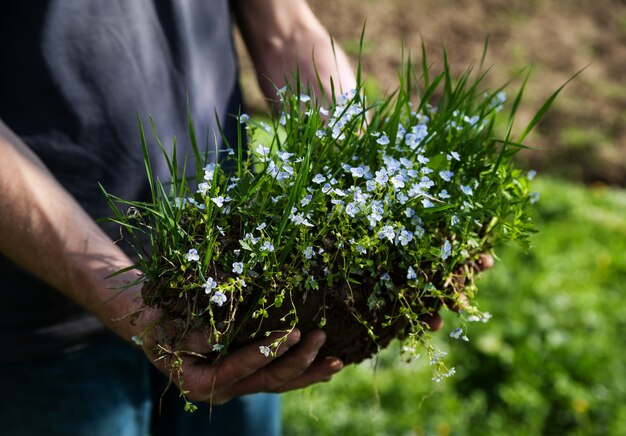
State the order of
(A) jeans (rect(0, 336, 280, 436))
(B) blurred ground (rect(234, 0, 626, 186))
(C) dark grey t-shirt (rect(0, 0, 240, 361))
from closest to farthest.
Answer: (C) dark grey t-shirt (rect(0, 0, 240, 361)) → (A) jeans (rect(0, 336, 280, 436)) → (B) blurred ground (rect(234, 0, 626, 186))

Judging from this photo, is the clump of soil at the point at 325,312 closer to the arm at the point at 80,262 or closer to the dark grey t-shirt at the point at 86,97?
the arm at the point at 80,262

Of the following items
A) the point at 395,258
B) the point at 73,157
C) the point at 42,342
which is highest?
the point at 395,258

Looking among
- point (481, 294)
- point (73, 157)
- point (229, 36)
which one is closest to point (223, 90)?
Answer: point (229, 36)

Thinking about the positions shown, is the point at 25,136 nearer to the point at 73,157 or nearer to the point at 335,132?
the point at 73,157

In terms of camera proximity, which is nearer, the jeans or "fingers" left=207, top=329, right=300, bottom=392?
"fingers" left=207, top=329, right=300, bottom=392

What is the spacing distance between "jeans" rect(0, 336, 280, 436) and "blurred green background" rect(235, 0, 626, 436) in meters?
0.33

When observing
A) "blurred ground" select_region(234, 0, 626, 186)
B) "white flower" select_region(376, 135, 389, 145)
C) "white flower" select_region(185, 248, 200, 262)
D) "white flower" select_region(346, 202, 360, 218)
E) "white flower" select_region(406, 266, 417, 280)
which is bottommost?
"blurred ground" select_region(234, 0, 626, 186)

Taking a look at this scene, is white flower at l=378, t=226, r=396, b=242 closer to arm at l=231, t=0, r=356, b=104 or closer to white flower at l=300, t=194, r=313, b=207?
white flower at l=300, t=194, r=313, b=207

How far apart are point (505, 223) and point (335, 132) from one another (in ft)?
1.28

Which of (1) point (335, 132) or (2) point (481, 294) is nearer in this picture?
(1) point (335, 132)

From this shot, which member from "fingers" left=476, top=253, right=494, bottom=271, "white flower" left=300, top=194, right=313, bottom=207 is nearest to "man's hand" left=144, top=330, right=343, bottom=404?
"white flower" left=300, top=194, right=313, bottom=207

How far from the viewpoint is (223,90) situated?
1990 millimetres

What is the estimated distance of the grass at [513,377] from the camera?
2.88 metres

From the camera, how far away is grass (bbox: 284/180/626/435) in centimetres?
288
